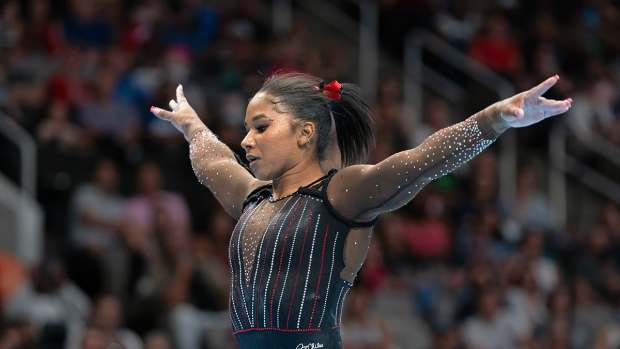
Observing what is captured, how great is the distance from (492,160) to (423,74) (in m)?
1.78

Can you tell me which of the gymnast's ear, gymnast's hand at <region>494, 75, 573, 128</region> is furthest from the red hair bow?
gymnast's hand at <region>494, 75, 573, 128</region>

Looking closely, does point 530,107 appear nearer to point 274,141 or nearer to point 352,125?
point 352,125

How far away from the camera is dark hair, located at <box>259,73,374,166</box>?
14.4 feet

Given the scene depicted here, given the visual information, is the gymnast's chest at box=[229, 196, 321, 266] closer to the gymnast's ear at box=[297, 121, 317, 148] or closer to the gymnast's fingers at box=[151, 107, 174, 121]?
the gymnast's ear at box=[297, 121, 317, 148]

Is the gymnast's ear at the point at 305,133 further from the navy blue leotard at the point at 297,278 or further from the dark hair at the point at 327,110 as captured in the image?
the navy blue leotard at the point at 297,278

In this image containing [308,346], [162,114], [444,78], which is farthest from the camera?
[444,78]

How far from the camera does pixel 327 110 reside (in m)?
4.43

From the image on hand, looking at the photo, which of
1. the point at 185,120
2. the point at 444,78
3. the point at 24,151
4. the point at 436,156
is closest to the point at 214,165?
the point at 185,120

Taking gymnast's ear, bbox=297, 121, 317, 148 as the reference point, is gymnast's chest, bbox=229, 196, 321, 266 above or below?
below

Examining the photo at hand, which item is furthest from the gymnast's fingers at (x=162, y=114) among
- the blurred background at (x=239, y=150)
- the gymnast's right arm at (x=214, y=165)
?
the blurred background at (x=239, y=150)

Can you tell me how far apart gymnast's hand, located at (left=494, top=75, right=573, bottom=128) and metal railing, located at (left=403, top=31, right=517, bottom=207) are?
350 inches

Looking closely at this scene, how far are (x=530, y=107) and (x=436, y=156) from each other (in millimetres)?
347

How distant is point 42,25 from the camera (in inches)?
436

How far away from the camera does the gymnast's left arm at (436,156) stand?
3857 millimetres
